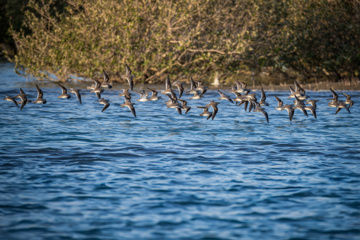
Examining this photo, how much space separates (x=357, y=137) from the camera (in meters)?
18.3

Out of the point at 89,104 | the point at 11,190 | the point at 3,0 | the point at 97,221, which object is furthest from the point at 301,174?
the point at 3,0

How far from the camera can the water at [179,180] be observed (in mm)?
9320

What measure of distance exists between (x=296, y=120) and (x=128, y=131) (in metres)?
7.23

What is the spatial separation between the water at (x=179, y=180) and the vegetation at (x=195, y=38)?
35.1ft

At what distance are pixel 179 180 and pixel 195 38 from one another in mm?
22117

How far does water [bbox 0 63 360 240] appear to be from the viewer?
932cm

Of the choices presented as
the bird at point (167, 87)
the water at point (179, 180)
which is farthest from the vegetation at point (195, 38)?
the bird at point (167, 87)

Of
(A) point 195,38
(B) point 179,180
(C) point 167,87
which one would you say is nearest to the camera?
(B) point 179,180

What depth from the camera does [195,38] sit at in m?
33.5

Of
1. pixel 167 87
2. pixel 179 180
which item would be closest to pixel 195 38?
pixel 167 87

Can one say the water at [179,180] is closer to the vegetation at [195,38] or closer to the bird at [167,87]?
the bird at [167,87]

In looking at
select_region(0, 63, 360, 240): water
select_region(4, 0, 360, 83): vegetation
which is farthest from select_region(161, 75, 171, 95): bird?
select_region(4, 0, 360, 83): vegetation

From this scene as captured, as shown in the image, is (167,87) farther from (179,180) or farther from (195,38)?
(195,38)

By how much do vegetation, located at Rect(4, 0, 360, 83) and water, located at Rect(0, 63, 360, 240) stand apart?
10708 millimetres
